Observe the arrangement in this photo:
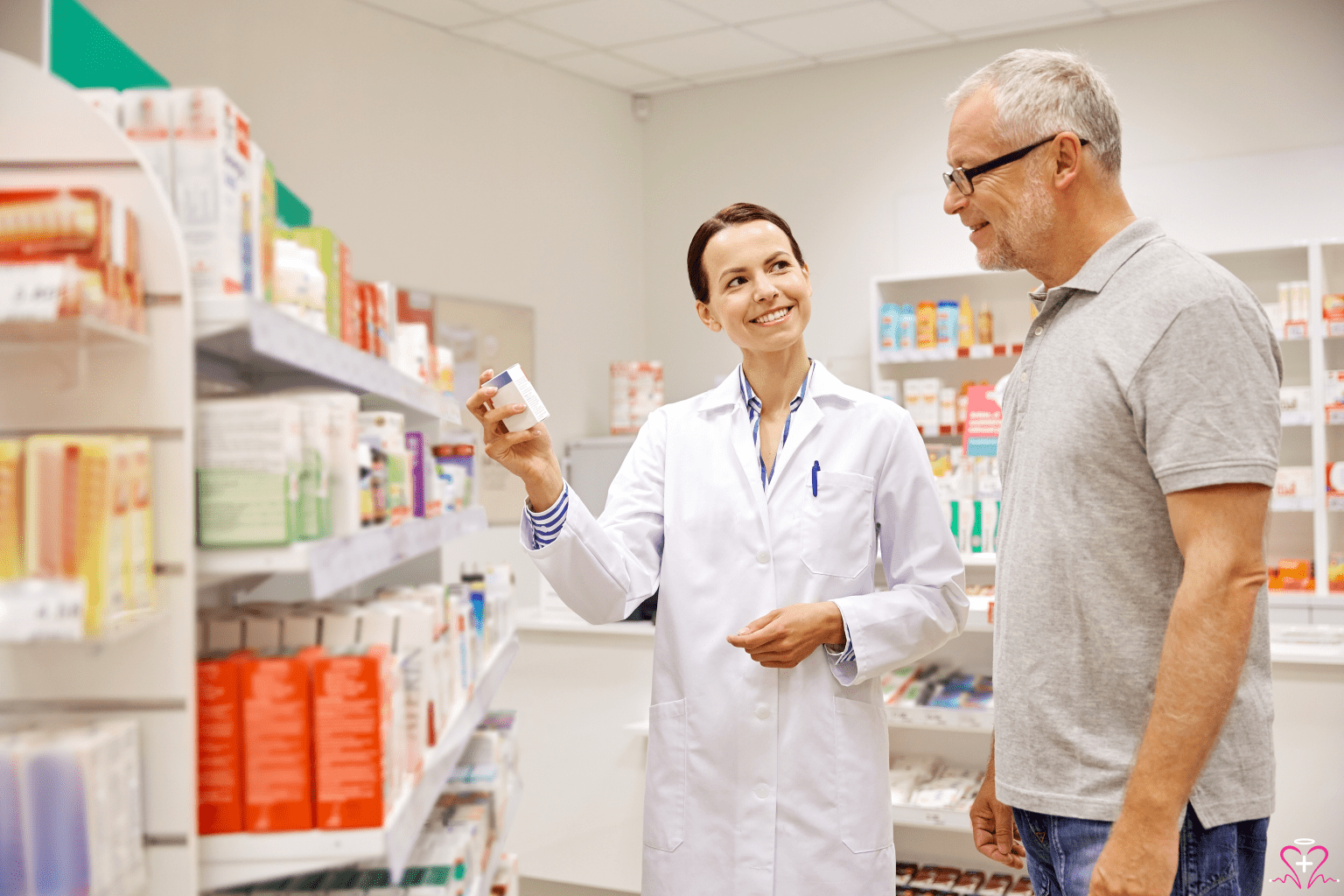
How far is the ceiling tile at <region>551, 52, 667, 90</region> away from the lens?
20.7ft

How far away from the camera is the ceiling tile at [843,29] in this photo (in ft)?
18.8

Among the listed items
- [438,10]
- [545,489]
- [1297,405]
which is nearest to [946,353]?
[1297,405]

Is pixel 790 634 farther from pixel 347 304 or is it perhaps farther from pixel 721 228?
pixel 347 304

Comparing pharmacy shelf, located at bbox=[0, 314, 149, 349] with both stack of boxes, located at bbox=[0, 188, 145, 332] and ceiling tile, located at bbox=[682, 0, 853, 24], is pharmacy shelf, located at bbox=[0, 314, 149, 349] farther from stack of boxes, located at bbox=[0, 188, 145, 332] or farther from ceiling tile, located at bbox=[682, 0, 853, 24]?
ceiling tile, located at bbox=[682, 0, 853, 24]

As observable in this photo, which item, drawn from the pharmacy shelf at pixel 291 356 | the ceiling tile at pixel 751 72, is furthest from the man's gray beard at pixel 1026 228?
the ceiling tile at pixel 751 72

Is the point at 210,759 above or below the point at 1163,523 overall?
below

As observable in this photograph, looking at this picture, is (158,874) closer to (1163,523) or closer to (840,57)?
(1163,523)

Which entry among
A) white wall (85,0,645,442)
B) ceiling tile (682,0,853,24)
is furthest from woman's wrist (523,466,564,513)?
ceiling tile (682,0,853,24)

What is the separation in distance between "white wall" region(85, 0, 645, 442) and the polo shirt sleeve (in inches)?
159

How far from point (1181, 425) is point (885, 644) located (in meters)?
0.84

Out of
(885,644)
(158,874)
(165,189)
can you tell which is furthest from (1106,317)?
(158,874)

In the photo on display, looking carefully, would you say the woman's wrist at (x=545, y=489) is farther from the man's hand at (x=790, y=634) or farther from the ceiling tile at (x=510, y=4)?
the ceiling tile at (x=510, y=4)

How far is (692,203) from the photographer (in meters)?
7.05

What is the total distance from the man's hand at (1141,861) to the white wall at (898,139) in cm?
505
